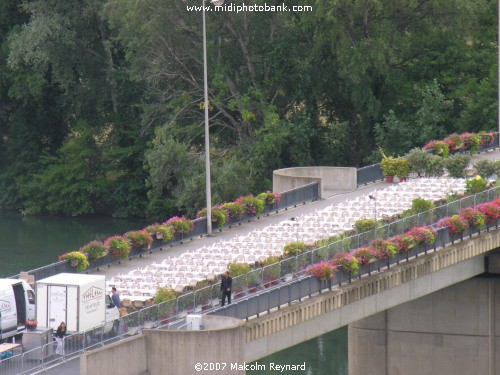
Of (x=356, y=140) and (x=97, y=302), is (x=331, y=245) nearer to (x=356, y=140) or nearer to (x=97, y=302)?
(x=97, y=302)

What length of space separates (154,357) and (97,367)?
2306mm

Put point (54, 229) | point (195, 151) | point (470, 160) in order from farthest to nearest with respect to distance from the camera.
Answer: point (54, 229) → point (195, 151) → point (470, 160)

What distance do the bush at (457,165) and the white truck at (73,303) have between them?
75.9 feet

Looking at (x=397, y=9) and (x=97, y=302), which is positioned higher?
(x=397, y=9)

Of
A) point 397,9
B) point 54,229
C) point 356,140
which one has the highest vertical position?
point 397,9

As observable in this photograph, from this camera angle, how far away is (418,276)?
142ft

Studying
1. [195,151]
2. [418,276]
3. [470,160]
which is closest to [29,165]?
[195,151]

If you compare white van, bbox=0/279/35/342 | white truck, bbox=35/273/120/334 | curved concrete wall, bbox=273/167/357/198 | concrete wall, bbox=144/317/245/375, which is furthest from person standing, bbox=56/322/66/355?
curved concrete wall, bbox=273/167/357/198

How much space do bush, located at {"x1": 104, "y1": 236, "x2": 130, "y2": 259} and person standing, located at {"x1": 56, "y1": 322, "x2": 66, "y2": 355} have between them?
8318 millimetres

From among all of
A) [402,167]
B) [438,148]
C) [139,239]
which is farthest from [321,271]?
[438,148]

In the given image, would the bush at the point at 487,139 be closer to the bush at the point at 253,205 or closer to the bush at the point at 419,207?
the bush at the point at 253,205

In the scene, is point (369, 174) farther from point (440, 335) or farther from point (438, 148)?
point (440, 335)

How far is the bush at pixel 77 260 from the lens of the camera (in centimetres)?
3850

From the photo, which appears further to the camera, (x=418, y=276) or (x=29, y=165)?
(x=29, y=165)
